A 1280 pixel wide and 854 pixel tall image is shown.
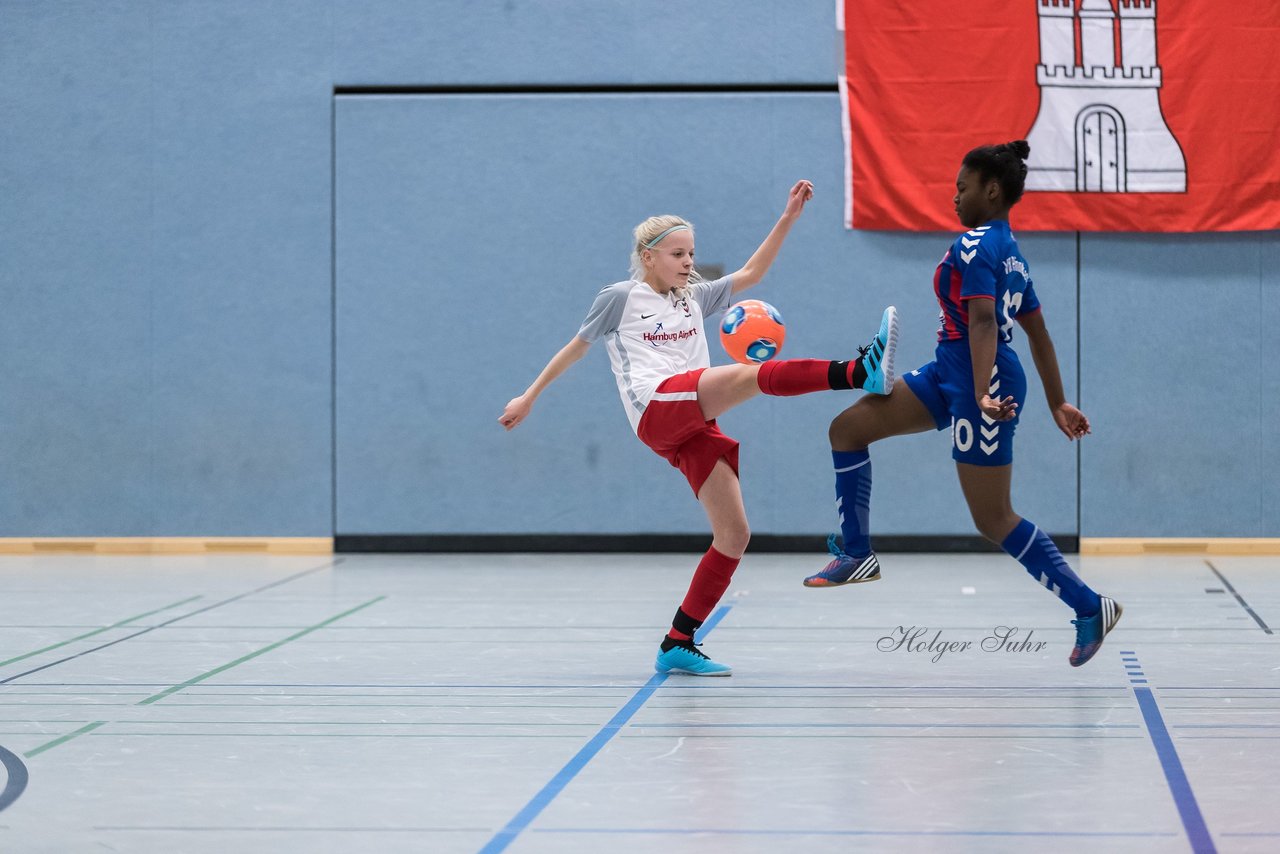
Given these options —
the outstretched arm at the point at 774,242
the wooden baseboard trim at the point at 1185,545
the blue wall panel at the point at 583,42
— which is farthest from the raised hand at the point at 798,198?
the wooden baseboard trim at the point at 1185,545

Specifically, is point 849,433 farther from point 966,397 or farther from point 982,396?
point 982,396

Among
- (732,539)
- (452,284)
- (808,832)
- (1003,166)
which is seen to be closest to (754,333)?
(732,539)

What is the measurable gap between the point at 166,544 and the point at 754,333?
6482 mm

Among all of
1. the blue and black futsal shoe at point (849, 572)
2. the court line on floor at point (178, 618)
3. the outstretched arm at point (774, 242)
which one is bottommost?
the court line on floor at point (178, 618)

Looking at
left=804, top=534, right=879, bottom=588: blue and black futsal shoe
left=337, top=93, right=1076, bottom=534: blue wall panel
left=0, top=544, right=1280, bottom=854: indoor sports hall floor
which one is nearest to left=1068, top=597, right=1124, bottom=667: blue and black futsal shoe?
left=0, top=544, right=1280, bottom=854: indoor sports hall floor

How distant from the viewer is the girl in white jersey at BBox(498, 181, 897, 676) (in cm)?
538

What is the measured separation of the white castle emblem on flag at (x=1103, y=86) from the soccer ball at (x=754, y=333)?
4.92 metres

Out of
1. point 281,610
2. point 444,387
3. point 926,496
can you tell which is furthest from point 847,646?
point 444,387

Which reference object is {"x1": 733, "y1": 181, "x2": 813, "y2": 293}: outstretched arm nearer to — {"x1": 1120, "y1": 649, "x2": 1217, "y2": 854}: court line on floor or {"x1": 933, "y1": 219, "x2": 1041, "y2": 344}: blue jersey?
Answer: {"x1": 933, "y1": 219, "x2": 1041, "y2": 344}: blue jersey

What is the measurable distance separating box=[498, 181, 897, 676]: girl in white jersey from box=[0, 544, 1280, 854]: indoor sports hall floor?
38 centimetres

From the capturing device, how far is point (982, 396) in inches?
192

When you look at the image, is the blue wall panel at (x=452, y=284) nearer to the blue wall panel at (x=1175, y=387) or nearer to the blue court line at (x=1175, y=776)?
the blue wall panel at (x=1175, y=387)

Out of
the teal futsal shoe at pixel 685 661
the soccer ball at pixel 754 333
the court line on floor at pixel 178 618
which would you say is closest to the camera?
the teal futsal shoe at pixel 685 661

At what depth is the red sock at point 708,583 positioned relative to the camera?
5.57m
